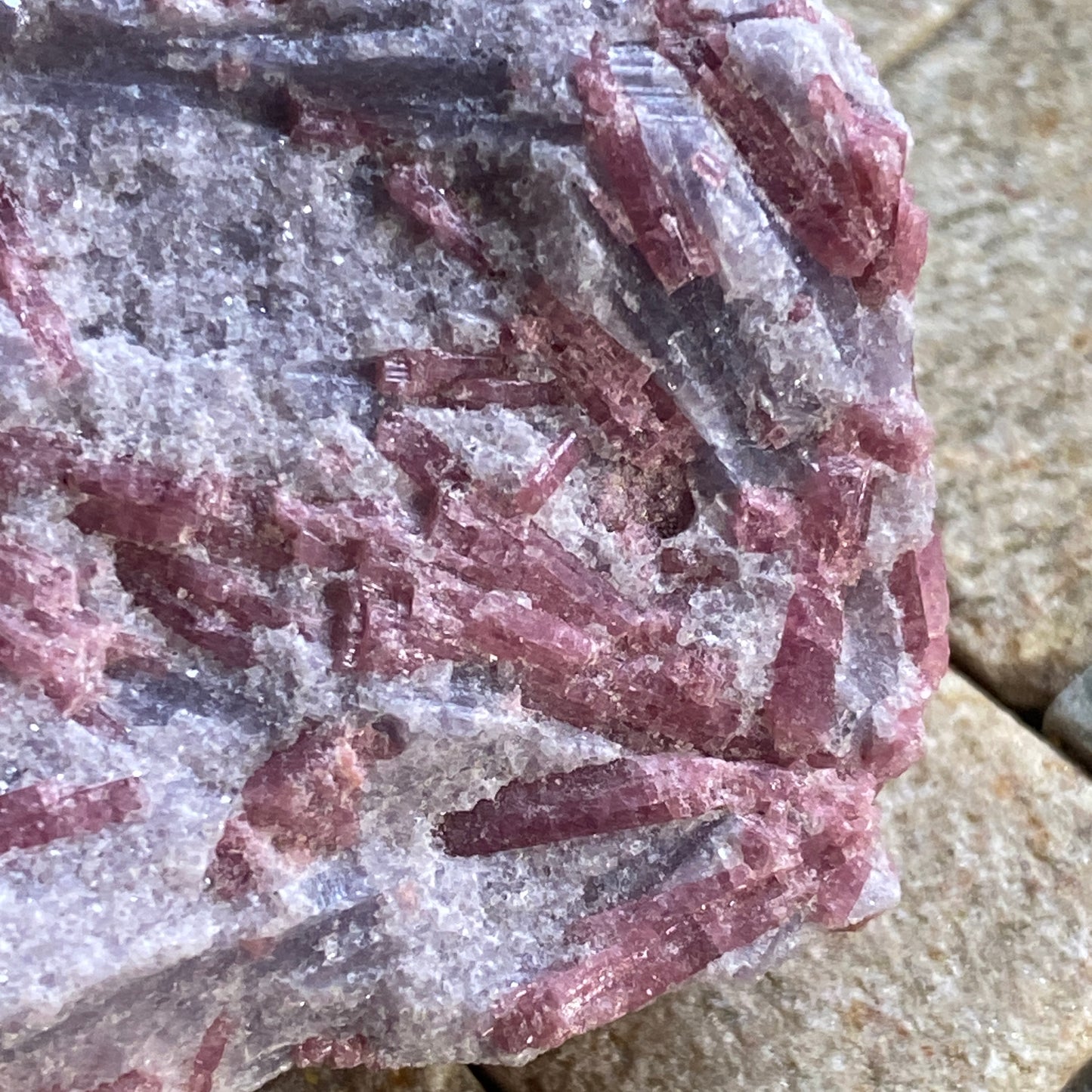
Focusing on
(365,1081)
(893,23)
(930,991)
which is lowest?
(365,1081)

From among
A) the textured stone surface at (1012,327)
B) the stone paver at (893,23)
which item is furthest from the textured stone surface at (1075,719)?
the stone paver at (893,23)

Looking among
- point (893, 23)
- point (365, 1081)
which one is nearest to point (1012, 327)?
point (893, 23)

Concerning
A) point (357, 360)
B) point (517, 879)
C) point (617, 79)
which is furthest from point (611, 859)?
point (617, 79)

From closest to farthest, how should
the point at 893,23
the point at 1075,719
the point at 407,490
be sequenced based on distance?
the point at 407,490 < the point at 1075,719 < the point at 893,23

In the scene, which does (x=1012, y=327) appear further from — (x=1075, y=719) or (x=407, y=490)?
(x=407, y=490)

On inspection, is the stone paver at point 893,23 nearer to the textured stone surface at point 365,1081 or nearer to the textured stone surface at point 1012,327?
the textured stone surface at point 1012,327

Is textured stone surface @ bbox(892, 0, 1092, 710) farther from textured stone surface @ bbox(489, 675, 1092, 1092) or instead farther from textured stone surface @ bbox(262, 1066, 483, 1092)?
textured stone surface @ bbox(262, 1066, 483, 1092)
